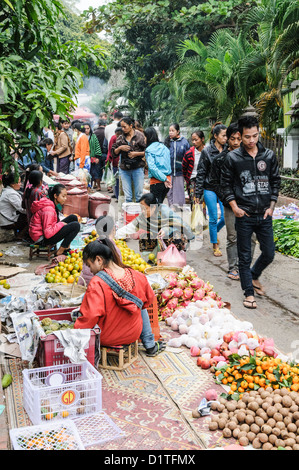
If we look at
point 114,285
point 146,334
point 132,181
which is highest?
point 132,181

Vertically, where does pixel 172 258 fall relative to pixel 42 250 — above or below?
above

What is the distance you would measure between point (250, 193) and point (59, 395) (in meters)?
3.37

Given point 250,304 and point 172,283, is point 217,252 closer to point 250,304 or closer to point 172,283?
point 250,304

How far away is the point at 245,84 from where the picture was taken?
47.4 feet

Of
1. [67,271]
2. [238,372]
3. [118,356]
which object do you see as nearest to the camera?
[238,372]

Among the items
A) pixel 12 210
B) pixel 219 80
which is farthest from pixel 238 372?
pixel 219 80

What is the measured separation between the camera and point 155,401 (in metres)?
4.07

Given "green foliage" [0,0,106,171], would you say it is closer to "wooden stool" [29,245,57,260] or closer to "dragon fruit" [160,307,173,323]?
"dragon fruit" [160,307,173,323]

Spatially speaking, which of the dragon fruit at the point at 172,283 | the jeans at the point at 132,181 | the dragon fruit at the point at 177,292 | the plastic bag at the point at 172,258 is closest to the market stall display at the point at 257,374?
the dragon fruit at the point at 177,292

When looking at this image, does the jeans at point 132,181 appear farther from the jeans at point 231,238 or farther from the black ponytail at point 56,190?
the jeans at point 231,238

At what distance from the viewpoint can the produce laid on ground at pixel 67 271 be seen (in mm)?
6449

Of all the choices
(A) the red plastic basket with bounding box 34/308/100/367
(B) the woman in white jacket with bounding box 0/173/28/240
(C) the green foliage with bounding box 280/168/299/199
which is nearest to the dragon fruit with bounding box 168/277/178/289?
(A) the red plastic basket with bounding box 34/308/100/367

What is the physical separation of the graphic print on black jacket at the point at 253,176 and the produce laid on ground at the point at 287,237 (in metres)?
2.68
